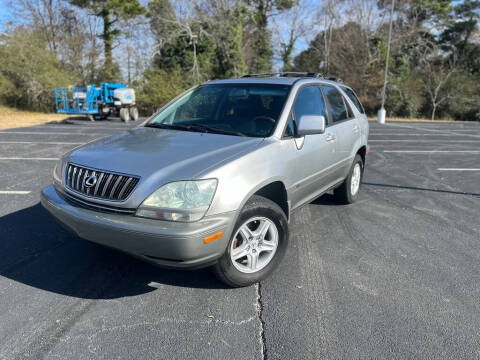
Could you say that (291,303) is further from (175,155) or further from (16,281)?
(16,281)

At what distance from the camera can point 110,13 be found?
28.5m

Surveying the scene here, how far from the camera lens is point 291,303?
2924 mm

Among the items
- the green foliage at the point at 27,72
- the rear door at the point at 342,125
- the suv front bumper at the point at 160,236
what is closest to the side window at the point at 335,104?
the rear door at the point at 342,125

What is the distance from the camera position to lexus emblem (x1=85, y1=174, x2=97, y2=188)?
9.18 ft

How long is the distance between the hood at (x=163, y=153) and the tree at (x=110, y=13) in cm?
2646

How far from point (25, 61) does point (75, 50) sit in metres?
4.47

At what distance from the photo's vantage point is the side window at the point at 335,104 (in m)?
4.56

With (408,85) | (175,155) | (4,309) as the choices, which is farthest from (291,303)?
(408,85)

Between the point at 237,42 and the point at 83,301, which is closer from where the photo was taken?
the point at 83,301

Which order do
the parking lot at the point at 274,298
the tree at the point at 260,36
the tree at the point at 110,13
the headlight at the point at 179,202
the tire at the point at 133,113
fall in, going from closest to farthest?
the parking lot at the point at 274,298
the headlight at the point at 179,202
the tire at the point at 133,113
the tree at the point at 110,13
the tree at the point at 260,36

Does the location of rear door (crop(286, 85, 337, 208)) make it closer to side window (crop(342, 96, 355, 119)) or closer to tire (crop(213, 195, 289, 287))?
tire (crop(213, 195, 289, 287))

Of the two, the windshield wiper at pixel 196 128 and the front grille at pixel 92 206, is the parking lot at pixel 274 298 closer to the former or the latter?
the front grille at pixel 92 206

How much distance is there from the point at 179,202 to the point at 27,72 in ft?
88.0

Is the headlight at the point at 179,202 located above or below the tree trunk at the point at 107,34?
below
